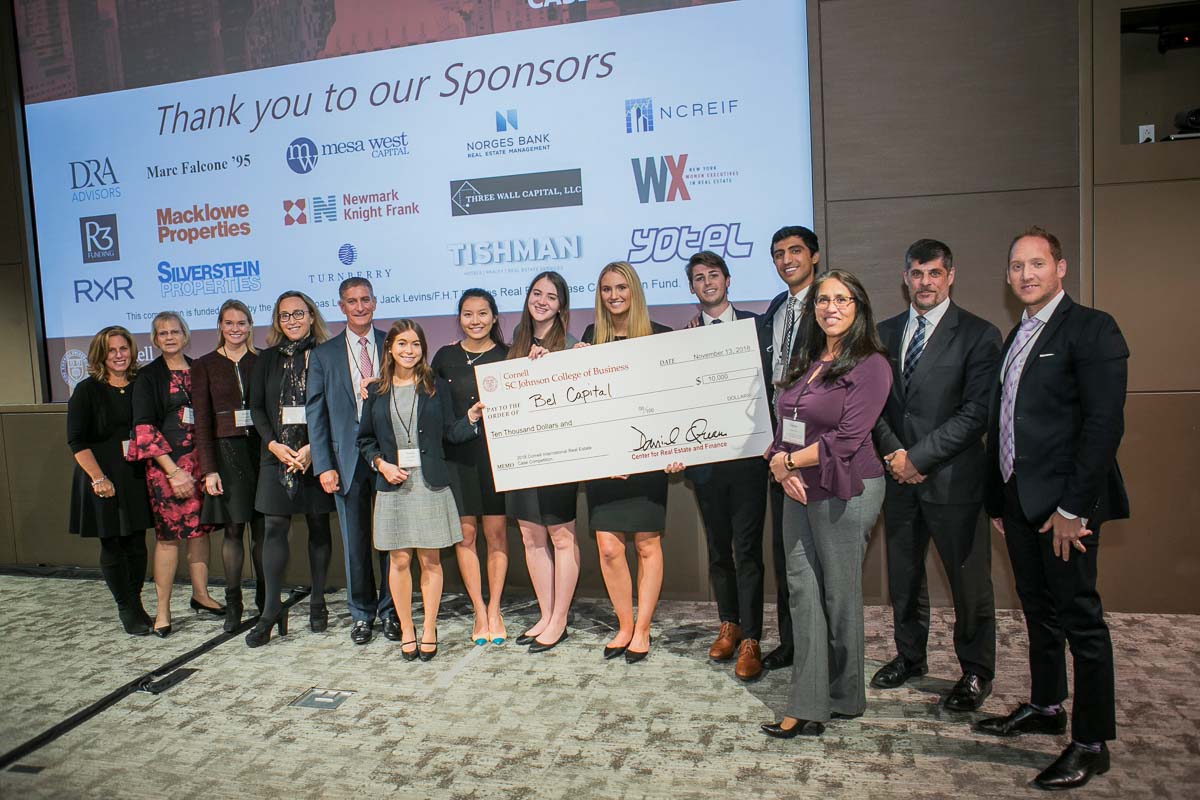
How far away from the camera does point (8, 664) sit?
4.02 m

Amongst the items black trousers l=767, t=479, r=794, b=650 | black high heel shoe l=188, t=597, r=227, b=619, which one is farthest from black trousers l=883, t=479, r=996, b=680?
black high heel shoe l=188, t=597, r=227, b=619

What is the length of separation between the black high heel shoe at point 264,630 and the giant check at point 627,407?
55.8 inches

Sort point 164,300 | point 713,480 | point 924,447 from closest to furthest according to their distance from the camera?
1. point 924,447
2. point 713,480
3. point 164,300

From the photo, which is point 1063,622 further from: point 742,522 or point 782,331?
point 782,331

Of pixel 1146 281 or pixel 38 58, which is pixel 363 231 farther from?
pixel 1146 281

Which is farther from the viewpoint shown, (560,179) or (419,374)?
(560,179)

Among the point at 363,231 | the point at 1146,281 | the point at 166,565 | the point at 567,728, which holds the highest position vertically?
the point at 363,231

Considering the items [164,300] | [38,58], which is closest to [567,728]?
[164,300]

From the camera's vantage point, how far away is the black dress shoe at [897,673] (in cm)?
330

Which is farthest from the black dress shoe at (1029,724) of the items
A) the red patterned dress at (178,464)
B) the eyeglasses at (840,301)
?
the red patterned dress at (178,464)

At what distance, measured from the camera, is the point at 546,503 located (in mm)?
3797

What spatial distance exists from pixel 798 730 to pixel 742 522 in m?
0.89

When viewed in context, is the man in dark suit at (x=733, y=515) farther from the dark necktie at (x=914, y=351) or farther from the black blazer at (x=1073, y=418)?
the black blazer at (x=1073, y=418)

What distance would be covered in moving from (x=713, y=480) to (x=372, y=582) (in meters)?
1.86
